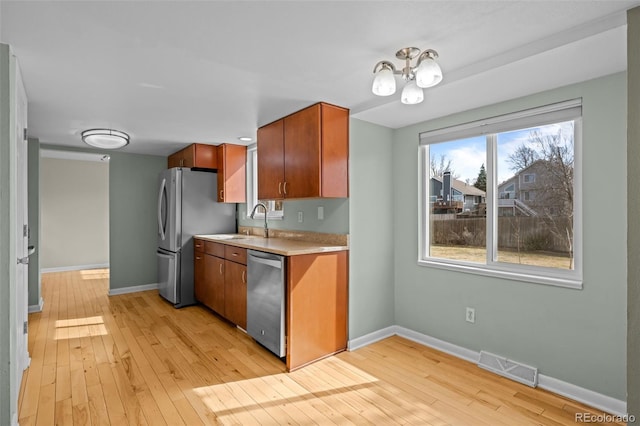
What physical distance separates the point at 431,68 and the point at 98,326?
13.1 feet

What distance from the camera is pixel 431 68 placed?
170cm

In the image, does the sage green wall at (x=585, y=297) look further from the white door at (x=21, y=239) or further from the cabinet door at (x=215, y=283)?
the white door at (x=21, y=239)

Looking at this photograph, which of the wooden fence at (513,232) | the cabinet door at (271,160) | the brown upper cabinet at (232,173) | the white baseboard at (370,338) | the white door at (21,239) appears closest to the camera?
the white door at (21,239)

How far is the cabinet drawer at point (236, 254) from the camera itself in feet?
10.9

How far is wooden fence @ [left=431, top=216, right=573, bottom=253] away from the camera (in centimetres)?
236

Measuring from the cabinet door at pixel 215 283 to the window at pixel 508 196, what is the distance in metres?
2.15

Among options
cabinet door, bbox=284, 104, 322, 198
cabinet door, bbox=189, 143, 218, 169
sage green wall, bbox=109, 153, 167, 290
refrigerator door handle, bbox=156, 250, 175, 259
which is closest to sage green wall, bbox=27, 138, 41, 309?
sage green wall, bbox=109, 153, 167, 290

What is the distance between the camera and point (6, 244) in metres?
1.86

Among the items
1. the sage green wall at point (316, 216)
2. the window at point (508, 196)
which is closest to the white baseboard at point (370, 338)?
the window at point (508, 196)

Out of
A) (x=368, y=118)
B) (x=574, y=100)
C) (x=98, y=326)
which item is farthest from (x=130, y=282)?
(x=574, y=100)

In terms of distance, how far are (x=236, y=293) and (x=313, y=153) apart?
166 centimetres

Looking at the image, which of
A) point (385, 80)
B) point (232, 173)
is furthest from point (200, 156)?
point (385, 80)

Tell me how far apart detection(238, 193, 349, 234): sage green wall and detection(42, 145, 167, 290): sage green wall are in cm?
239

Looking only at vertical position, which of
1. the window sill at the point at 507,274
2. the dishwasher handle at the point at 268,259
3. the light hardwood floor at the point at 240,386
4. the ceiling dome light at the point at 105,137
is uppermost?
the ceiling dome light at the point at 105,137
